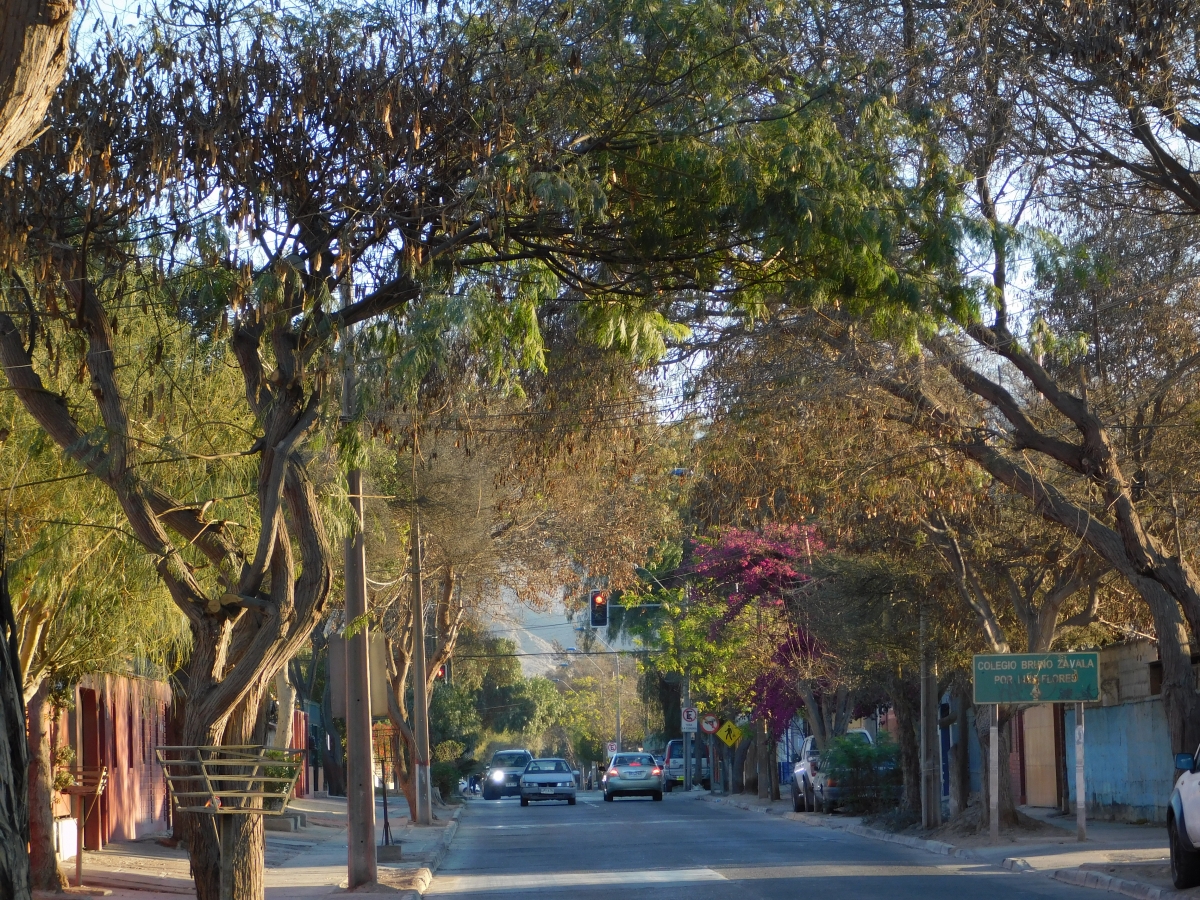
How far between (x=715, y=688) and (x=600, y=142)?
112 ft

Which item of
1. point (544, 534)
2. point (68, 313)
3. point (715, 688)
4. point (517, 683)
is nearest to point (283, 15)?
point (68, 313)

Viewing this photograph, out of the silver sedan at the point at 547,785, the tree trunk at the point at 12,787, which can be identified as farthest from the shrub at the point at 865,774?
the tree trunk at the point at 12,787

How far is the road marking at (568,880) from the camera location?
668 inches

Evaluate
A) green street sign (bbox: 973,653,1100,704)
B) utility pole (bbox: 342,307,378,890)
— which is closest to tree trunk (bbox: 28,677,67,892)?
utility pole (bbox: 342,307,378,890)

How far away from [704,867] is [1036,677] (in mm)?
5341

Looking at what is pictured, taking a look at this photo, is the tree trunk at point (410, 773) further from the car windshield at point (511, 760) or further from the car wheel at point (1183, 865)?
the car windshield at point (511, 760)

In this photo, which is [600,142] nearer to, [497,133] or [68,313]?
[497,133]

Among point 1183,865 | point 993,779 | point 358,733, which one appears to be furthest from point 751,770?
point 1183,865

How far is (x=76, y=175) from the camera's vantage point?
34.6 ft

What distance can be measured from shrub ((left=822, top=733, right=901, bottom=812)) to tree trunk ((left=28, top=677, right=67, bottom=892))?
1883cm

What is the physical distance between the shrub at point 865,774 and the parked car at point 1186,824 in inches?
649

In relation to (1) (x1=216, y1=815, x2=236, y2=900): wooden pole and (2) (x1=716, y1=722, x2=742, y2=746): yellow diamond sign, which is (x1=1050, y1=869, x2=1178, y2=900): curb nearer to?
(1) (x1=216, y1=815, x2=236, y2=900): wooden pole

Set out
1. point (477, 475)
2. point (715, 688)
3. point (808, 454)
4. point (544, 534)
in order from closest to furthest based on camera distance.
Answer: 1. point (808, 454)
2. point (477, 475)
3. point (544, 534)
4. point (715, 688)

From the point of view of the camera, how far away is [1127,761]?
27578 mm
